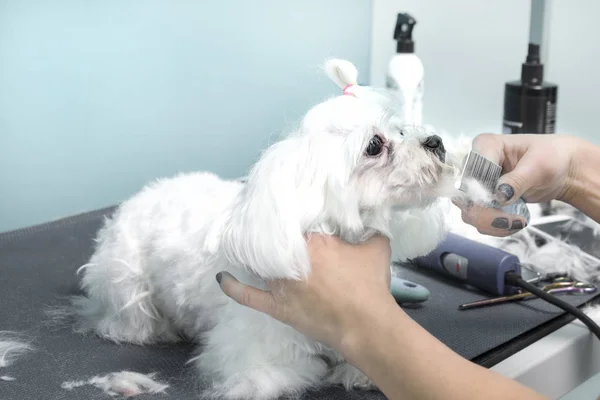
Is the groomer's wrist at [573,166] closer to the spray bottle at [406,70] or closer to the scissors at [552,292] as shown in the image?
the scissors at [552,292]

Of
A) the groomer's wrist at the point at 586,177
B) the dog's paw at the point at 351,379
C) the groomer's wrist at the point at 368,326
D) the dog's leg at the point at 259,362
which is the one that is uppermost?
the groomer's wrist at the point at 586,177

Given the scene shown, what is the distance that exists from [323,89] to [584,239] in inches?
32.9

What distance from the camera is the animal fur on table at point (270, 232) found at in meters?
0.75

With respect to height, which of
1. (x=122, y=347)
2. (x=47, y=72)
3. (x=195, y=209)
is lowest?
(x=122, y=347)

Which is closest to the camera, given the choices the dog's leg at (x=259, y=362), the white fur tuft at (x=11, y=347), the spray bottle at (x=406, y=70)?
the dog's leg at (x=259, y=362)

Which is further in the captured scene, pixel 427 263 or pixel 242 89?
pixel 242 89

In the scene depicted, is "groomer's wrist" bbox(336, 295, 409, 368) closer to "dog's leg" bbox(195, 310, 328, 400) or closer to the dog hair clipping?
"dog's leg" bbox(195, 310, 328, 400)

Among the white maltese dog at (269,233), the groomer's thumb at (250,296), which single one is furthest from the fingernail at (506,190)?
the groomer's thumb at (250,296)

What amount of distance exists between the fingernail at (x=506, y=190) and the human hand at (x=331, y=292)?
238mm

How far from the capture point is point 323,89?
1871 mm

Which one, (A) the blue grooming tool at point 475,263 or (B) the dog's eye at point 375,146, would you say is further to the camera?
(A) the blue grooming tool at point 475,263

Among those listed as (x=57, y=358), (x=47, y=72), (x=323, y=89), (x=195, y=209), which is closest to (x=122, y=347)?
(x=57, y=358)

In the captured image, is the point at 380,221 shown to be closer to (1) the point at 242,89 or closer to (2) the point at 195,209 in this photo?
(2) the point at 195,209

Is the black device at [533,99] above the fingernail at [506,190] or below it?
above
